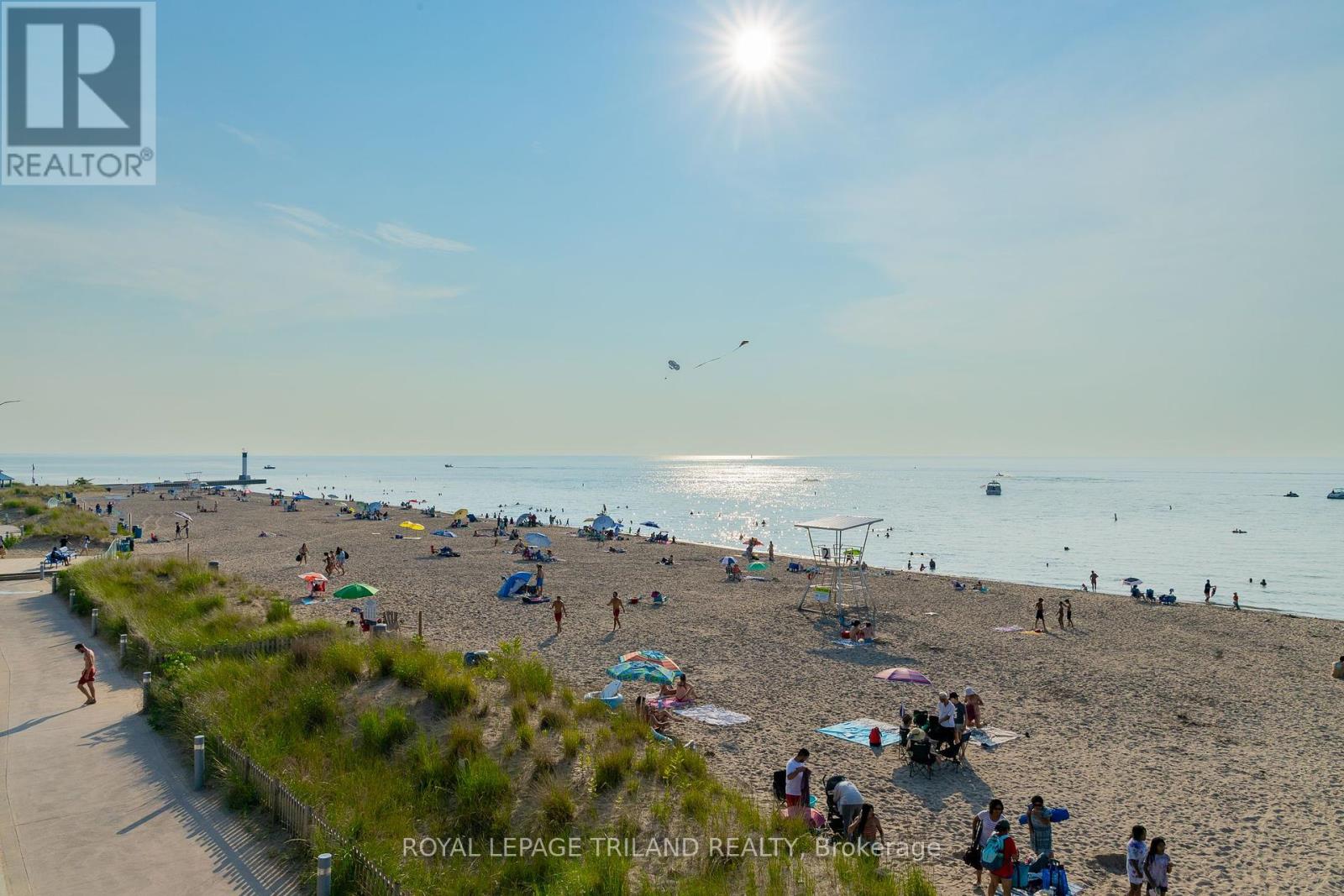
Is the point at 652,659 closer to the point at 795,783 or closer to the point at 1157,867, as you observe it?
the point at 795,783

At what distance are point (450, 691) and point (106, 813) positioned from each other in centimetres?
454

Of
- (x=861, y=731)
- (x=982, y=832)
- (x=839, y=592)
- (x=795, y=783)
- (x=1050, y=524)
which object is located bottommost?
(x=1050, y=524)

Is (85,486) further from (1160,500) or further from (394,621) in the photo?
(1160,500)

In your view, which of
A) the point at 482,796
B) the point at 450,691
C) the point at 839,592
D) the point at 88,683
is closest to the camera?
the point at 482,796

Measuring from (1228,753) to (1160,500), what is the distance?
13650 cm

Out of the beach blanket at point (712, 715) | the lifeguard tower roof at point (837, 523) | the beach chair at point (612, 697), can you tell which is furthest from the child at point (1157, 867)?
the lifeguard tower roof at point (837, 523)

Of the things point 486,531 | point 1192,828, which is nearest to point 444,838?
point 1192,828

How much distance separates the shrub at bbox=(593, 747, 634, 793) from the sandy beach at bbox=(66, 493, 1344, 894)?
2959 mm

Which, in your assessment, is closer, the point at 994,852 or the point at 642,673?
the point at 994,852

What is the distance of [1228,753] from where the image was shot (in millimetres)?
14070

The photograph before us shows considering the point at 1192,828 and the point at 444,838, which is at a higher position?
the point at 444,838

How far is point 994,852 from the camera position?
8328mm

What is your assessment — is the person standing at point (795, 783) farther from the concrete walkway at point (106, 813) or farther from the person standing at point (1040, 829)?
the concrete walkway at point (106, 813)

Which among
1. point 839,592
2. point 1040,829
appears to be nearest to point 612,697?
point 1040,829
